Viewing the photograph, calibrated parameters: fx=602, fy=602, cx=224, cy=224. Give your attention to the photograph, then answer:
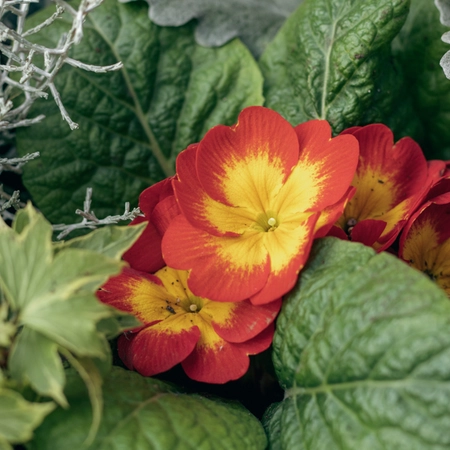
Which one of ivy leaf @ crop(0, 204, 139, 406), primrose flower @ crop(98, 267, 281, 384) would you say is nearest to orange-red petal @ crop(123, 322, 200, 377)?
primrose flower @ crop(98, 267, 281, 384)

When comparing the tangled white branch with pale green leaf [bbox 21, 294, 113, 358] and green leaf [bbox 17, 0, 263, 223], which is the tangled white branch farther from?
pale green leaf [bbox 21, 294, 113, 358]

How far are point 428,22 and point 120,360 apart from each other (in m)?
0.65

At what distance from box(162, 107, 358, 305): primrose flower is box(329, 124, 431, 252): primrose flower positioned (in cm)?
8

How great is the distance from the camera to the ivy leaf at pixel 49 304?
0.45 metres

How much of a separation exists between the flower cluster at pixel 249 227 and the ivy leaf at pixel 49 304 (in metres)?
0.17

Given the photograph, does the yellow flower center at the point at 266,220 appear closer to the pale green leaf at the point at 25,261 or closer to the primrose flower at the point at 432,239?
the primrose flower at the point at 432,239

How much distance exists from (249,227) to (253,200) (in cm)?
3

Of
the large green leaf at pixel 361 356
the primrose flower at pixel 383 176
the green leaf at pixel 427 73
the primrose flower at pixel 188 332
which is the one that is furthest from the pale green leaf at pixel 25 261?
the green leaf at pixel 427 73

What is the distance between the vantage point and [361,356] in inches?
20.5

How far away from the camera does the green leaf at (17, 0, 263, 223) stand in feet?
3.00

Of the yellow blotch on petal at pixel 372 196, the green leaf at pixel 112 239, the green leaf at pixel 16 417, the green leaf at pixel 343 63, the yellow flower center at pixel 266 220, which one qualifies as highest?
the green leaf at pixel 343 63

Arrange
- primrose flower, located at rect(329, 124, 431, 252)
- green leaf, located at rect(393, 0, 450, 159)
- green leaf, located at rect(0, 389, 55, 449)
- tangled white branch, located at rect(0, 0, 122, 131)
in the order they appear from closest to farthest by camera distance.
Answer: green leaf, located at rect(0, 389, 55, 449) → tangled white branch, located at rect(0, 0, 122, 131) → primrose flower, located at rect(329, 124, 431, 252) → green leaf, located at rect(393, 0, 450, 159)

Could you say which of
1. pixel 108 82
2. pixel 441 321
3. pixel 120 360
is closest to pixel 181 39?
pixel 108 82

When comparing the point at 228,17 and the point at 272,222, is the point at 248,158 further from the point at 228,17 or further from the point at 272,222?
the point at 228,17
